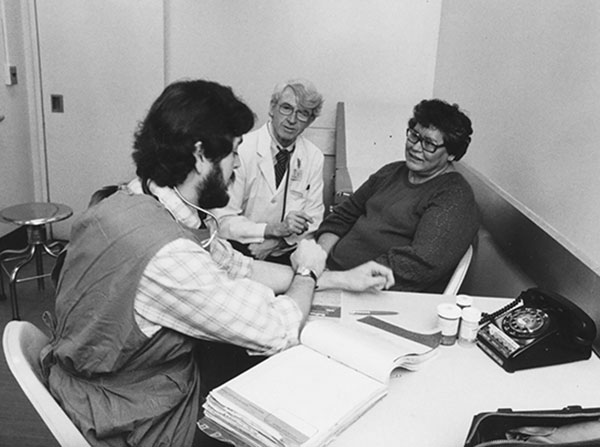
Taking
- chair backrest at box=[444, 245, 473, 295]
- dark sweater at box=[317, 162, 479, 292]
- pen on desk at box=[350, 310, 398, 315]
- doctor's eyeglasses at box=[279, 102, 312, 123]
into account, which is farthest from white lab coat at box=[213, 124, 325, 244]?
pen on desk at box=[350, 310, 398, 315]

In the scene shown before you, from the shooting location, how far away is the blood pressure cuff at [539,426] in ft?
3.10

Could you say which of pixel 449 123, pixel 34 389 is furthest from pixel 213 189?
pixel 449 123

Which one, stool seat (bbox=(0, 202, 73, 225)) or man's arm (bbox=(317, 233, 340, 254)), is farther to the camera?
stool seat (bbox=(0, 202, 73, 225))

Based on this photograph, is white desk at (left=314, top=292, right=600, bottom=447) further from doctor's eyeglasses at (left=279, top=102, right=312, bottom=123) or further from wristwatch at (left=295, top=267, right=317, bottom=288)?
doctor's eyeglasses at (left=279, top=102, right=312, bottom=123)

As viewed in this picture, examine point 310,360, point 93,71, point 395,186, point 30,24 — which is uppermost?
point 30,24

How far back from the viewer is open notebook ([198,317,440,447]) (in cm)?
96

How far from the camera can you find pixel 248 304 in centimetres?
121

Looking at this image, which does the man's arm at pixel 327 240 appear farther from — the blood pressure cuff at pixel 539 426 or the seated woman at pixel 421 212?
the blood pressure cuff at pixel 539 426

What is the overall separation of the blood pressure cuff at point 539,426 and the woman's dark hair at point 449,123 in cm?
118

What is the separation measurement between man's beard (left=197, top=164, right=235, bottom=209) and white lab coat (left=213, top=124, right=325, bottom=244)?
1.18 m

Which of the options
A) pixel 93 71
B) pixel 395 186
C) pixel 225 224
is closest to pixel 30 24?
pixel 93 71

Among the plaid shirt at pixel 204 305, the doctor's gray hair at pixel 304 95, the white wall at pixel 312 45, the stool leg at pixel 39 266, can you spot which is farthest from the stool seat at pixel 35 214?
the plaid shirt at pixel 204 305

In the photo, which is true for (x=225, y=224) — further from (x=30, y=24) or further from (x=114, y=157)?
(x=30, y=24)

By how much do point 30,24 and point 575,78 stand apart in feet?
10.9
